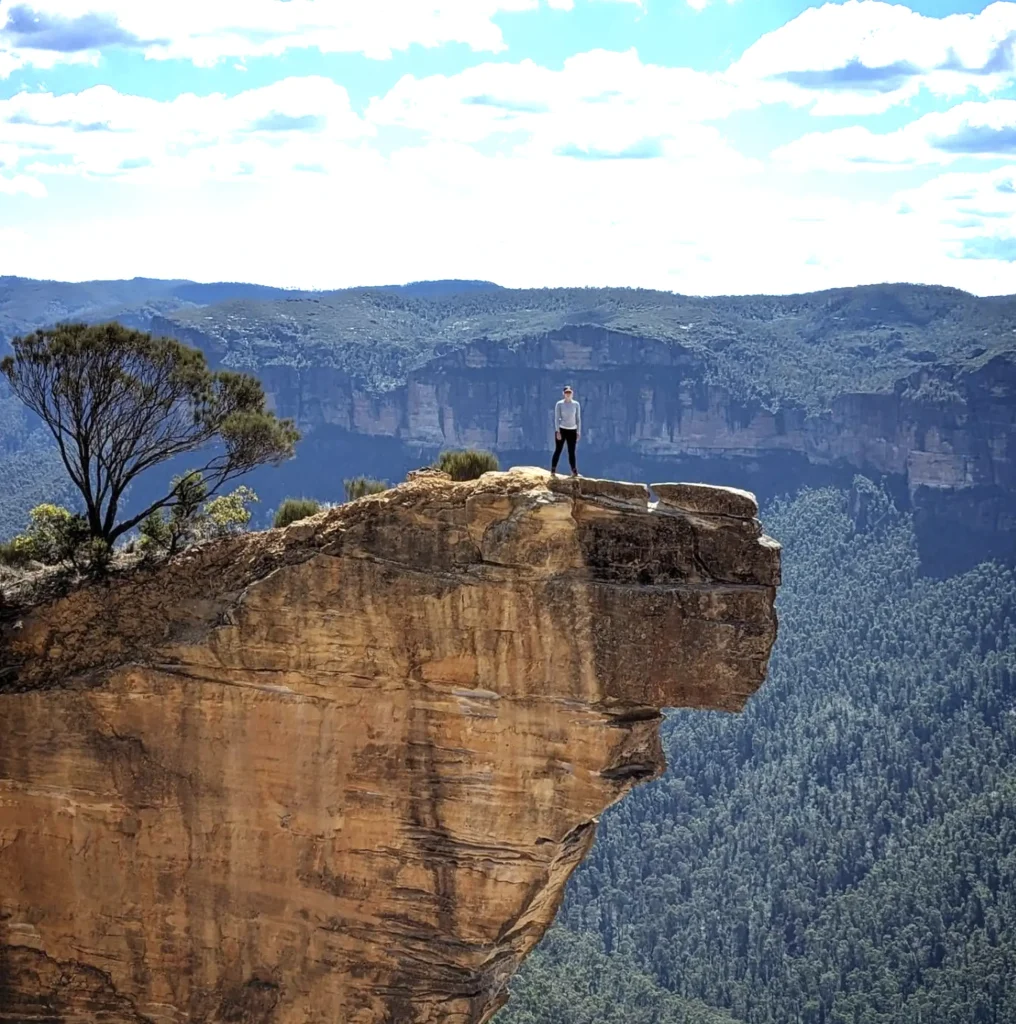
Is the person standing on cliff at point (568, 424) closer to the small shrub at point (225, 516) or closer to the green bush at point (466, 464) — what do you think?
the green bush at point (466, 464)

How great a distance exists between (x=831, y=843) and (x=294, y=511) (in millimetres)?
113252

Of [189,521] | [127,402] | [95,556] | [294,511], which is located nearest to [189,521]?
[189,521]

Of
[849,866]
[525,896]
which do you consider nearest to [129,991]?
[525,896]

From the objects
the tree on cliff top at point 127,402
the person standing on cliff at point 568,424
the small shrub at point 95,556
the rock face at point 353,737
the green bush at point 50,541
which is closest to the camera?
the rock face at point 353,737

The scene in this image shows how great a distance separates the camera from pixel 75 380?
114 ft

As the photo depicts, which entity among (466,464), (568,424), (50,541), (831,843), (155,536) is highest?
(568,424)

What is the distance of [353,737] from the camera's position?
1185 inches

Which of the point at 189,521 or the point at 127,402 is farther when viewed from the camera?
the point at 127,402

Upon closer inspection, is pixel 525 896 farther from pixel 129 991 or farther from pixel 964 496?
pixel 964 496

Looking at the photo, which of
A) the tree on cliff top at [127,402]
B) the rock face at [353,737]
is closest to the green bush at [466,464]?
the rock face at [353,737]

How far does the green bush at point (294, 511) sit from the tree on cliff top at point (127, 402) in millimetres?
1706

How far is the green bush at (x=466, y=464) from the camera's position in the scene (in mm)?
33188

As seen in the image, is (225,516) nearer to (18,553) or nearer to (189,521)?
(189,521)

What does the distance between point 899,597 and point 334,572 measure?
6474 inches
